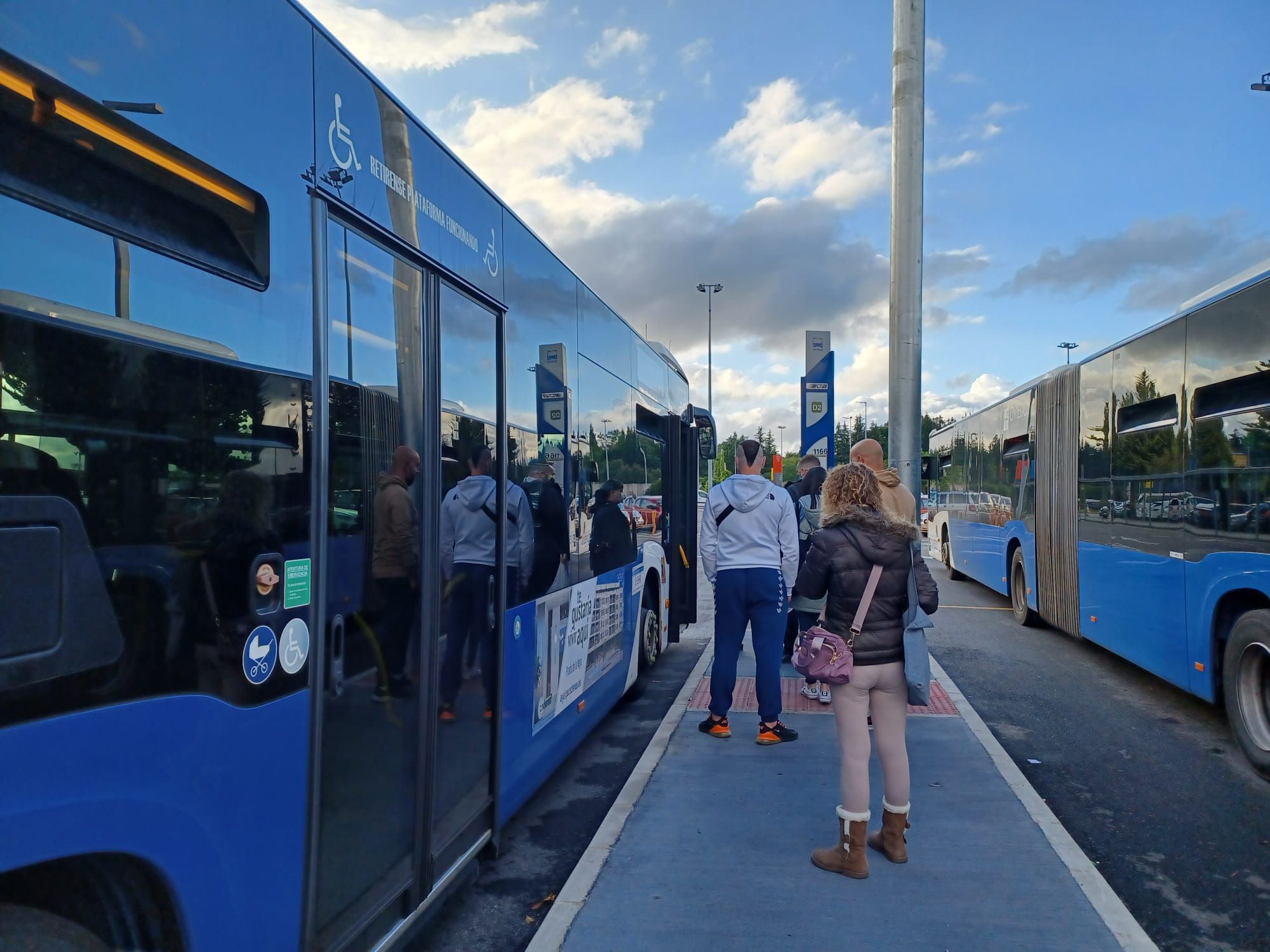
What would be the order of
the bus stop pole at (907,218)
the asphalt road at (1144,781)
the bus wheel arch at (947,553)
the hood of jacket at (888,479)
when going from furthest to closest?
the bus wheel arch at (947,553) → the bus stop pole at (907,218) → the hood of jacket at (888,479) → the asphalt road at (1144,781)

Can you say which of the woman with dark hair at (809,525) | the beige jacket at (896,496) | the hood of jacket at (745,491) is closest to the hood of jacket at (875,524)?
the beige jacket at (896,496)

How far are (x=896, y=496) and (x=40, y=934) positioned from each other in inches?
171

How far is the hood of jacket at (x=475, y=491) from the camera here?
12.6ft

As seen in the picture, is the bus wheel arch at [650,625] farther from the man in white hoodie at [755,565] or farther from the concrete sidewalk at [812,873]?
the concrete sidewalk at [812,873]

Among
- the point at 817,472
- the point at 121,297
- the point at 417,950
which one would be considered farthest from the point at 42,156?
the point at 817,472

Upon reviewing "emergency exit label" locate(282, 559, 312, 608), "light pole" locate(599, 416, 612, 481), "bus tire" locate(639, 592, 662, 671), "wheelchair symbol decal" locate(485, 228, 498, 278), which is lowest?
"bus tire" locate(639, 592, 662, 671)

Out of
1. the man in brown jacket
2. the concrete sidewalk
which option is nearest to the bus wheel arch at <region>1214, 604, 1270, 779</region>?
the concrete sidewalk

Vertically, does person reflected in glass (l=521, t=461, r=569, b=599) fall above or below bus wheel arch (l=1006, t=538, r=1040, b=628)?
above

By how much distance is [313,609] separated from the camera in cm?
264

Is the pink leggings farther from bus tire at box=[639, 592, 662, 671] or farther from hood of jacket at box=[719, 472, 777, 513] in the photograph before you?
bus tire at box=[639, 592, 662, 671]

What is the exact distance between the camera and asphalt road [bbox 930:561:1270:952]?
4.13 m

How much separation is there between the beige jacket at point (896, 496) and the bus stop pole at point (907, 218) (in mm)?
3103

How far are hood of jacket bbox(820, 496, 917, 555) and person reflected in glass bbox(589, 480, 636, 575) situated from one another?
2.01 meters

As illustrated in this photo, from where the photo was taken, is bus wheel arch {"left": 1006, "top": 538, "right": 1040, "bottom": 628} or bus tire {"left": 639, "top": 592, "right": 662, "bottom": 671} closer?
bus tire {"left": 639, "top": 592, "right": 662, "bottom": 671}
